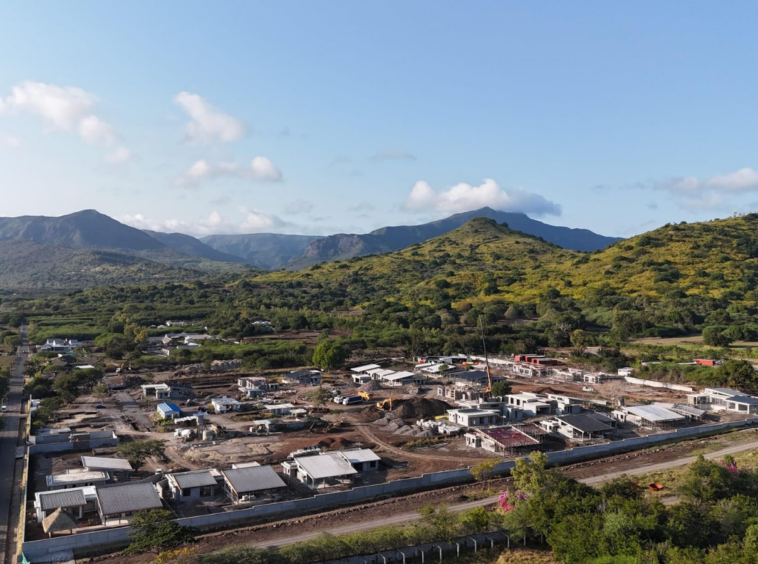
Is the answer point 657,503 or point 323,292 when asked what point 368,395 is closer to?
point 657,503

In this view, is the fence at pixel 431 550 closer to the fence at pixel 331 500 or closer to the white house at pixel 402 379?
the fence at pixel 331 500

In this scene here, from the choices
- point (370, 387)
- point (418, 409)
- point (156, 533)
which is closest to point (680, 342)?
point (370, 387)

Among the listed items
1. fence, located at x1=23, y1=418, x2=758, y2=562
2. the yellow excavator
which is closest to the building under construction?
fence, located at x1=23, y1=418, x2=758, y2=562

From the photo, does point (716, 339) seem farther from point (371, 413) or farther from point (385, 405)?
point (371, 413)

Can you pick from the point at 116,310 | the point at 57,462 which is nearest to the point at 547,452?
the point at 57,462

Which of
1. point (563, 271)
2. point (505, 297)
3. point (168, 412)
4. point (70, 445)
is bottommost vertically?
point (70, 445)

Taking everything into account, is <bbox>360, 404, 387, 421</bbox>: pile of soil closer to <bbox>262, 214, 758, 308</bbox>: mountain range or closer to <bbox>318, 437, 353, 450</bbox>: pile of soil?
<bbox>318, 437, 353, 450</bbox>: pile of soil

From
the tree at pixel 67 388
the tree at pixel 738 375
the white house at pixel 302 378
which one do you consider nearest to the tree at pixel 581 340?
the tree at pixel 738 375
